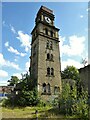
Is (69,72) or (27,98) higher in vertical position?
(69,72)

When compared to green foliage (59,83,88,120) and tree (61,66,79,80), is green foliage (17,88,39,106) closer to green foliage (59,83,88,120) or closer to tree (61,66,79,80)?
green foliage (59,83,88,120)

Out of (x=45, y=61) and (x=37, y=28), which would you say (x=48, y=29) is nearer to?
(x=37, y=28)

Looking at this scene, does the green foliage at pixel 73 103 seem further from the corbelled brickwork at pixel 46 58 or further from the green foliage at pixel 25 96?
the corbelled brickwork at pixel 46 58

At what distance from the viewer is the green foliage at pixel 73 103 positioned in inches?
475

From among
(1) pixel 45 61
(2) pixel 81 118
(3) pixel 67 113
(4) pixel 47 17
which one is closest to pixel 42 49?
(1) pixel 45 61

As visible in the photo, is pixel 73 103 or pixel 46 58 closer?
pixel 73 103

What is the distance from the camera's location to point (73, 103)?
14414mm

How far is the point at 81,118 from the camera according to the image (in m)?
12.1

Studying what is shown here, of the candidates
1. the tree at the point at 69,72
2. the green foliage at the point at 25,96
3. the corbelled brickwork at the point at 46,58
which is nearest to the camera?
the green foliage at the point at 25,96

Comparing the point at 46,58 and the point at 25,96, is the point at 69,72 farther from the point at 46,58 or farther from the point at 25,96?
the point at 25,96

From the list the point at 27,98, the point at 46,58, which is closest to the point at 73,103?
the point at 27,98

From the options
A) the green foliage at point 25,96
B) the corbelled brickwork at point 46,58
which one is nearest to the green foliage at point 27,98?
the green foliage at point 25,96

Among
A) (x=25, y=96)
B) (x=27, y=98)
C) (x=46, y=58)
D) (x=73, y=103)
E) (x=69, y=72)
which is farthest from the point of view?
(x=69, y=72)

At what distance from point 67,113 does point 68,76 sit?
36510 mm
